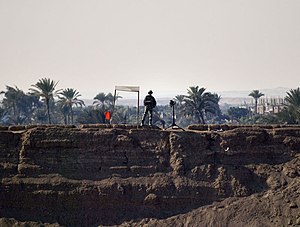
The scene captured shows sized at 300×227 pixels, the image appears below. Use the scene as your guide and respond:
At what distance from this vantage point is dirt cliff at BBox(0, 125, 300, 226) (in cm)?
2180

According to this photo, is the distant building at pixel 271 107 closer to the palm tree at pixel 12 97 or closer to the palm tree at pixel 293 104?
the palm tree at pixel 293 104

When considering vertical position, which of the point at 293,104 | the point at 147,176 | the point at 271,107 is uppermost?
the point at 271,107

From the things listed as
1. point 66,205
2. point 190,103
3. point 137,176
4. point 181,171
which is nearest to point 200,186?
point 181,171

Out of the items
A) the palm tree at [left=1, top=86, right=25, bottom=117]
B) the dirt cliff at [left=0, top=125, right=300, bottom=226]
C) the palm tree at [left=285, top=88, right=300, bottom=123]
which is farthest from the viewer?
the palm tree at [left=1, top=86, right=25, bottom=117]

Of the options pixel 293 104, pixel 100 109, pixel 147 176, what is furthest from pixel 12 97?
pixel 147 176

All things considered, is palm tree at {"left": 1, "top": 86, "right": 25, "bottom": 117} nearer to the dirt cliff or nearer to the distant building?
the distant building

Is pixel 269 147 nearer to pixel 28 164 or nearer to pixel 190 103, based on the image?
pixel 28 164

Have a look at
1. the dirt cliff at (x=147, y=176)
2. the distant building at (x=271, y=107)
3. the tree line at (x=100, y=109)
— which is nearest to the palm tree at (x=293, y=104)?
the tree line at (x=100, y=109)

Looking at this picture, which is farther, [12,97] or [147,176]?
[12,97]

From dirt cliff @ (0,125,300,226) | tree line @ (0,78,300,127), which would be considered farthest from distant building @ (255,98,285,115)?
dirt cliff @ (0,125,300,226)

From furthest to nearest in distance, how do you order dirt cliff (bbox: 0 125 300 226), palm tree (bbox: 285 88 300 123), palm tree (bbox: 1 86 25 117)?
1. palm tree (bbox: 1 86 25 117)
2. palm tree (bbox: 285 88 300 123)
3. dirt cliff (bbox: 0 125 300 226)

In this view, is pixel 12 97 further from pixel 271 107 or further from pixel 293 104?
pixel 271 107

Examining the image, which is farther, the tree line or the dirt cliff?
the tree line

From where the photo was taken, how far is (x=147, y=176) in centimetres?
2255
